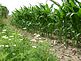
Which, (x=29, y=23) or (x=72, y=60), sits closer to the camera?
(x=72, y=60)

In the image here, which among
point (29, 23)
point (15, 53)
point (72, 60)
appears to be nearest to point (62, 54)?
point (72, 60)

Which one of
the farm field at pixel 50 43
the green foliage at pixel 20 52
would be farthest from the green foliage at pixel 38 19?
the green foliage at pixel 20 52

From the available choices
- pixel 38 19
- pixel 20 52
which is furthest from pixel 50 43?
pixel 20 52

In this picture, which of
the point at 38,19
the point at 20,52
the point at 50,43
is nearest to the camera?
the point at 20,52

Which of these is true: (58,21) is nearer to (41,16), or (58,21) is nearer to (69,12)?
(69,12)

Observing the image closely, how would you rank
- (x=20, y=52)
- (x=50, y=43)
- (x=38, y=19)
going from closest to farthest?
(x=20, y=52) < (x=50, y=43) < (x=38, y=19)

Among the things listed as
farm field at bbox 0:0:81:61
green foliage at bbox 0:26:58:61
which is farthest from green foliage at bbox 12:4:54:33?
green foliage at bbox 0:26:58:61

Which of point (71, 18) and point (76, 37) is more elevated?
point (71, 18)

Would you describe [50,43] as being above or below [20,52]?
below

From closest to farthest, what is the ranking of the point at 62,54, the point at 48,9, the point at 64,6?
the point at 62,54 < the point at 64,6 < the point at 48,9

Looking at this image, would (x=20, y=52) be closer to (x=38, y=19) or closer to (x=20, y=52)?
(x=20, y=52)

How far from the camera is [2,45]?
11.5 feet

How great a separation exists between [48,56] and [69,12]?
162 centimetres

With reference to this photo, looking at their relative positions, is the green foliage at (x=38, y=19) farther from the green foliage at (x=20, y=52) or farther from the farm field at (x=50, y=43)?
the green foliage at (x=20, y=52)
